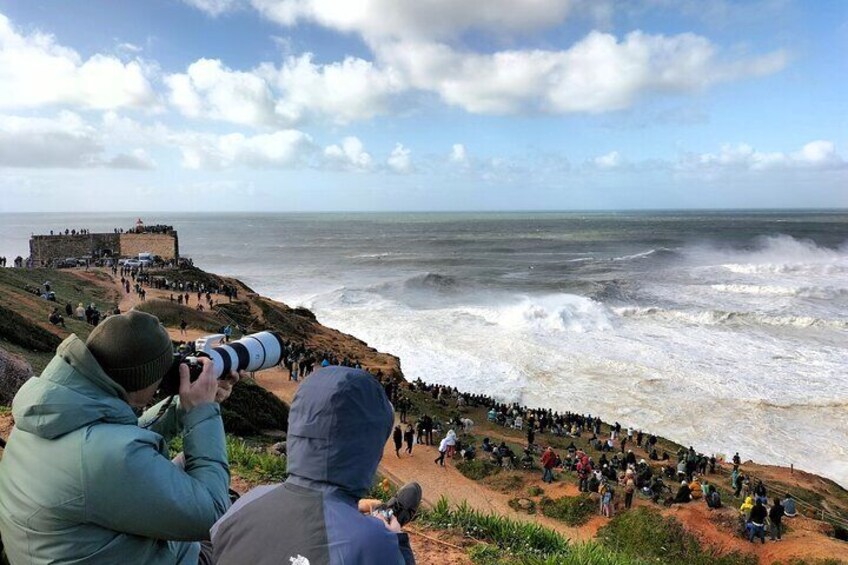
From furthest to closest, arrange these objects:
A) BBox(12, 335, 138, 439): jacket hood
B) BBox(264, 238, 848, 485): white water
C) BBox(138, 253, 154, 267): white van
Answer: BBox(138, 253, 154, 267): white van < BBox(264, 238, 848, 485): white water < BBox(12, 335, 138, 439): jacket hood

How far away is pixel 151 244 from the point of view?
144ft

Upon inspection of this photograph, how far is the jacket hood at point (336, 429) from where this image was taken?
1652mm

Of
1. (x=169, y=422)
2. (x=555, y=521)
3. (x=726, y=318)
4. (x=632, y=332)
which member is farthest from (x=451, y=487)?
(x=726, y=318)

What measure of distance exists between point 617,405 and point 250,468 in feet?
58.8

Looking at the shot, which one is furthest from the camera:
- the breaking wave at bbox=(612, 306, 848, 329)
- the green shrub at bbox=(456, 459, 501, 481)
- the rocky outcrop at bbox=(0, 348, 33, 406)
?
the breaking wave at bbox=(612, 306, 848, 329)

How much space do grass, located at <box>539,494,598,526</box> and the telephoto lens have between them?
36.0ft

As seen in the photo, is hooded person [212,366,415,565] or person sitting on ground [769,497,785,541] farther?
person sitting on ground [769,497,785,541]

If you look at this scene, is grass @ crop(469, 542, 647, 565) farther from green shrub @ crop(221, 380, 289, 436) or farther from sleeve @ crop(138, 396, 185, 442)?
green shrub @ crop(221, 380, 289, 436)

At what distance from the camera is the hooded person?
61.6 inches

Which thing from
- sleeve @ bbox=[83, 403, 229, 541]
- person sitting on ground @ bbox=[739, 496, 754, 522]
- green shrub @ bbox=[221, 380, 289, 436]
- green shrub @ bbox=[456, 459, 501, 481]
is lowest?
green shrub @ bbox=[456, 459, 501, 481]

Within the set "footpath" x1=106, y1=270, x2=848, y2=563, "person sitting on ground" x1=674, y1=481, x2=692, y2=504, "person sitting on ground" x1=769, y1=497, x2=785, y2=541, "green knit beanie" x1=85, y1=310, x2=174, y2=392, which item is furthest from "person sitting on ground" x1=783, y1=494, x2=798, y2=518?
"green knit beanie" x1=85, y1=310, x2=174, y2=392

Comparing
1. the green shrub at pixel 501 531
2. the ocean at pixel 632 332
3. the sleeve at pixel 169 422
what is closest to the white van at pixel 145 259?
the ocean at pixel 632 332

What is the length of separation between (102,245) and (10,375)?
4158 cm

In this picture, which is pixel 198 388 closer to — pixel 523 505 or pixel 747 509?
pixel 523 505
